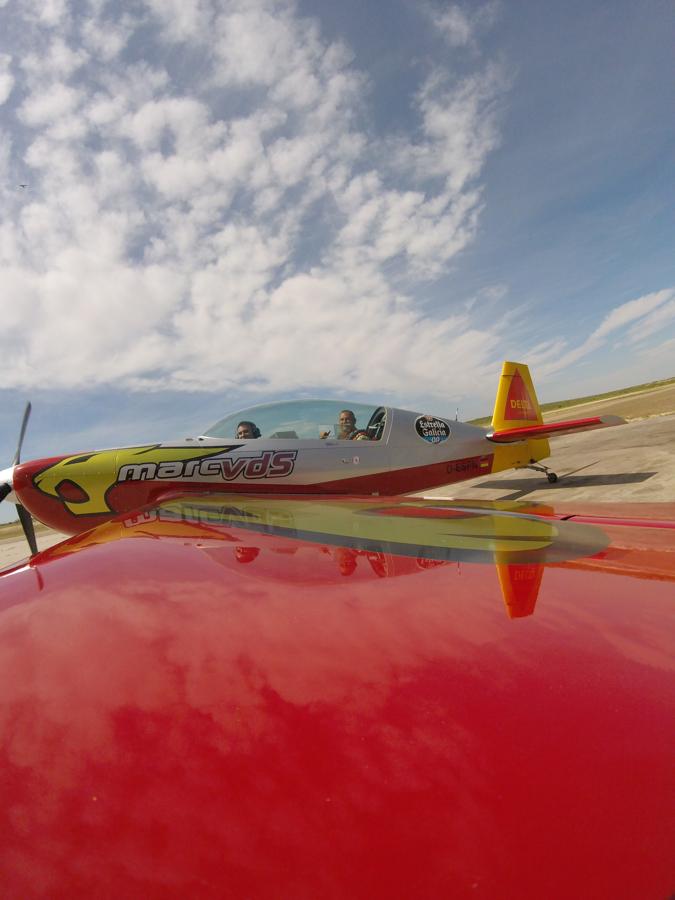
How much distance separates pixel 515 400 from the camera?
9.37 m

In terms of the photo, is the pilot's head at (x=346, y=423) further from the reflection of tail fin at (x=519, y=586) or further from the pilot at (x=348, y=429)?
the reflection of tail fin at (x=519, y=586)

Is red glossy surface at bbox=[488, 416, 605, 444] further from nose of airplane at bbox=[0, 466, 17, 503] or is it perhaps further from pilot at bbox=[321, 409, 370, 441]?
nose of airplane at bbox=[0, 466, 17, 503]

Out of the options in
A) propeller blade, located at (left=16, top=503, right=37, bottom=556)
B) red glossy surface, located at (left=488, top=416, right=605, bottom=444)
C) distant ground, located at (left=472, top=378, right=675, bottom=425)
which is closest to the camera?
propeller blade, located at (left=16, top=503, right=37, bottom=556)

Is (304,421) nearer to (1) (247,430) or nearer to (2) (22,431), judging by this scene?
(1) (247,430)

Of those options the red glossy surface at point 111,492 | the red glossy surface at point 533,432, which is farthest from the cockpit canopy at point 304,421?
the red glossy surface at point 533,432

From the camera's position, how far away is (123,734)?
2.02 ft

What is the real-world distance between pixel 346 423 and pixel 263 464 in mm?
1294

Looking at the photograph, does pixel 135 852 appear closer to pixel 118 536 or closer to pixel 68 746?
pixel 68 746

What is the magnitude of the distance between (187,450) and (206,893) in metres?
5.05

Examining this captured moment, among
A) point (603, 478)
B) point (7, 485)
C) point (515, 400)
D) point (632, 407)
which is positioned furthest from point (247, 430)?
point (632, 407)

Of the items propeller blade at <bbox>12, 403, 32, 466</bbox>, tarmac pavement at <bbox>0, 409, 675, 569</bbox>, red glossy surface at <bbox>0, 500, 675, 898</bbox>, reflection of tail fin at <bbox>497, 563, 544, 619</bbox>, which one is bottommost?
tarmac pavement at <bbox>0, 409, 675, 569</bbox>

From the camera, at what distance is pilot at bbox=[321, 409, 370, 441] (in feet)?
18.6

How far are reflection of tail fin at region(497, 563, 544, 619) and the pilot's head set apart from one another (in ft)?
14.5

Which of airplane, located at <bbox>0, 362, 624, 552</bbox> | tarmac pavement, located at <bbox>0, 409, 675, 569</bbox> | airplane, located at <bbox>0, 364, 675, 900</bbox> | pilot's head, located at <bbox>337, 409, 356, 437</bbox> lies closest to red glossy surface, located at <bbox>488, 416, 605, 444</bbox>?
tarmac pavement, located at <bbox>0, 409, 675, 569</bbox>
